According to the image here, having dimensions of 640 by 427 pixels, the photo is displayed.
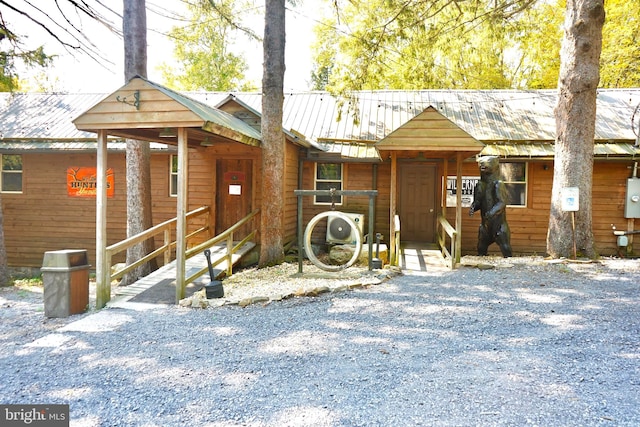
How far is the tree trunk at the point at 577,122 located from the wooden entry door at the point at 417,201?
3630 mm

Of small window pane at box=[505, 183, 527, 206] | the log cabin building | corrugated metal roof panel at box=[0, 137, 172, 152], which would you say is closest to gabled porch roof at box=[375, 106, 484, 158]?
the log cabin building

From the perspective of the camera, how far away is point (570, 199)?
25.5 ft

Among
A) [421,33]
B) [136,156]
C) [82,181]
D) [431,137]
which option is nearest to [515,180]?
[421,33]

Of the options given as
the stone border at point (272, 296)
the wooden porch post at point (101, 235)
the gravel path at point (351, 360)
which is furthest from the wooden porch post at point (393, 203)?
the wooden porch post at point (101, 235)

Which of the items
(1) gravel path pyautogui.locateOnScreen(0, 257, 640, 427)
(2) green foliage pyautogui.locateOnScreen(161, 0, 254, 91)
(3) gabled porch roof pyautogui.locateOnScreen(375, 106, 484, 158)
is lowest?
(1) gravel path pyautogui.locateOnScreen(0, 257, 640, 427)

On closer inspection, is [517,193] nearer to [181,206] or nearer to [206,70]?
[181,206]

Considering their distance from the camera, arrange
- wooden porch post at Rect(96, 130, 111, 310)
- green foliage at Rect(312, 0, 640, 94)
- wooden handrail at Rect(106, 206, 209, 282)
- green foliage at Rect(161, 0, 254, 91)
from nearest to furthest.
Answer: wooden porch post at Rect(96, 130, 111, 310), wooden handrail at Rect(106, 206, 209, 282), green foliage at Rect(312, 0, 640, 94), green foliage at Rect(161, 0, 254, 91)

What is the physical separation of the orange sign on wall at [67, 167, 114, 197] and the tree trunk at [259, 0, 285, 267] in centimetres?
540

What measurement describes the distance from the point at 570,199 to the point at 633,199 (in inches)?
159

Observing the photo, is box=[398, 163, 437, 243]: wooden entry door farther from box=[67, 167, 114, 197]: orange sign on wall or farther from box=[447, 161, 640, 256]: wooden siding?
box=[67, 167, 114, 197]: orange sign on wall

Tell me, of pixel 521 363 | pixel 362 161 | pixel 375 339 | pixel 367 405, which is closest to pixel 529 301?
pixel 521 363

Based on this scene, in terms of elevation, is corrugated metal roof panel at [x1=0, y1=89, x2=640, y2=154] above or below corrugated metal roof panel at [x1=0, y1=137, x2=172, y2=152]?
above

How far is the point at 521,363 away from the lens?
143 inches

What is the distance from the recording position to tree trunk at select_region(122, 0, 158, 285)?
28.8 feet
